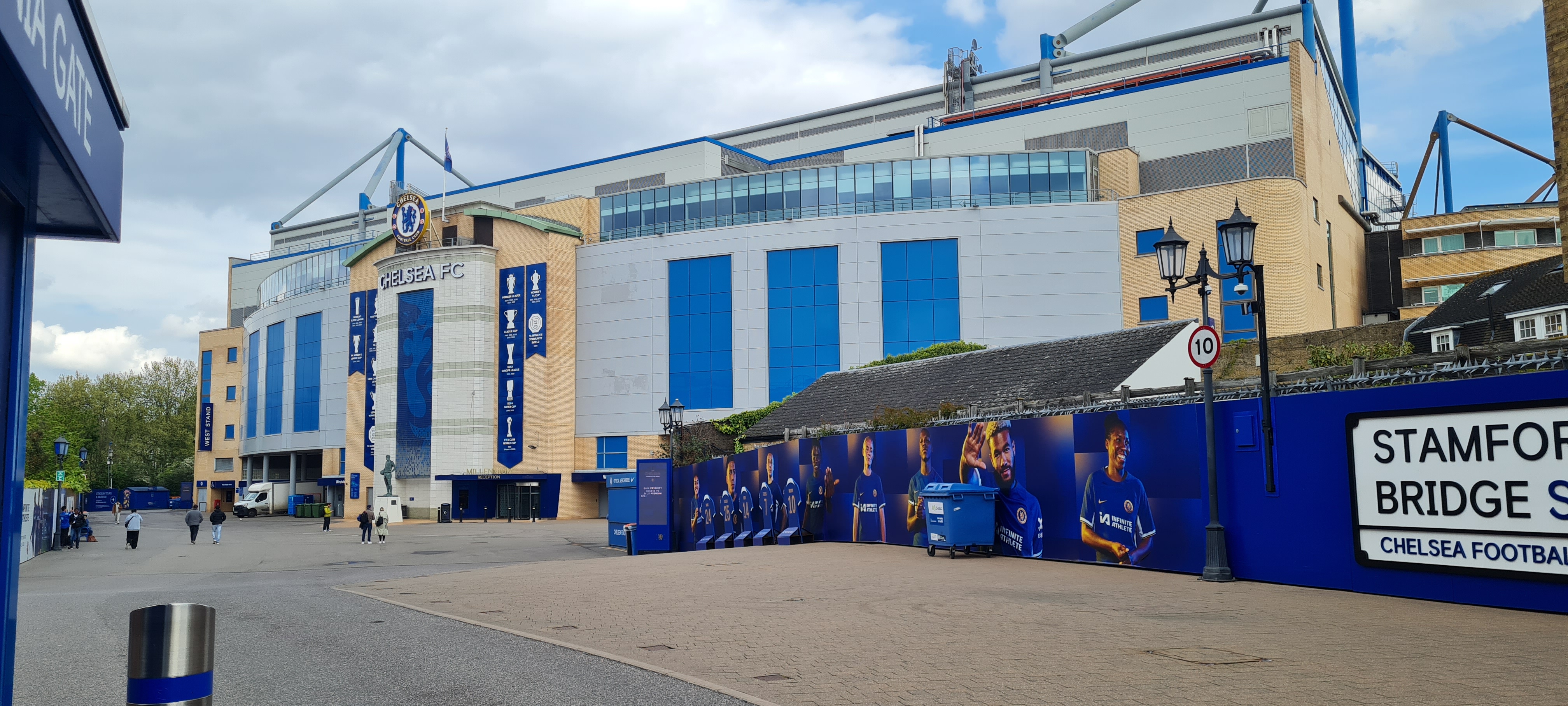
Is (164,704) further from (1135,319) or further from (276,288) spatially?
(276,288)

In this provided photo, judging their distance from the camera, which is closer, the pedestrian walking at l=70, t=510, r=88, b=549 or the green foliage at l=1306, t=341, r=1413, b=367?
the green foliage at l=1306, t=341, r=1413, b=367

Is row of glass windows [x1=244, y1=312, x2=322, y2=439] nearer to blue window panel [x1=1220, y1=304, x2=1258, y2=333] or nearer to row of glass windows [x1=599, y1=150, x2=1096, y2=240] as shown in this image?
row of glass windows [x1=599, y1=150, x2=1096, y2=240]

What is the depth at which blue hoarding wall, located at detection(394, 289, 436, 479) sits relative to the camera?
208ft

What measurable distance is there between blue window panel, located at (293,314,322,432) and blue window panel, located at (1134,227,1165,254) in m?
57.0

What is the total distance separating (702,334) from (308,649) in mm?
49340

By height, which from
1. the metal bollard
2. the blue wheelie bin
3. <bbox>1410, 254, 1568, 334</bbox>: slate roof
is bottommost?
the blue wheelie bin

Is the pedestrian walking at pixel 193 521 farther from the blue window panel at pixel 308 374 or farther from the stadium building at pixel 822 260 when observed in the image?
the blue window panel at pixel 308 374

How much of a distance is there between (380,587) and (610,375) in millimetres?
44624

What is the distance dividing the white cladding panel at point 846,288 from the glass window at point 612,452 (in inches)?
21.4

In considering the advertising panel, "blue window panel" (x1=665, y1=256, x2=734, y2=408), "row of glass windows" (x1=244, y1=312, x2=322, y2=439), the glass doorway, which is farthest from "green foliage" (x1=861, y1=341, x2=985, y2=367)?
"row of glass windows" (x1=244, y1=312, x2=322, y2=439)

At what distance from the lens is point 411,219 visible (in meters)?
65.1

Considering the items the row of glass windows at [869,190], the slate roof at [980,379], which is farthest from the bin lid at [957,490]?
the row of glass windows at [869,190]

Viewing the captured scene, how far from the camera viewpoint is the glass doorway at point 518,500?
2445 inches

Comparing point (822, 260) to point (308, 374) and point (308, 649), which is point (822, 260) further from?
point (308, 649)
